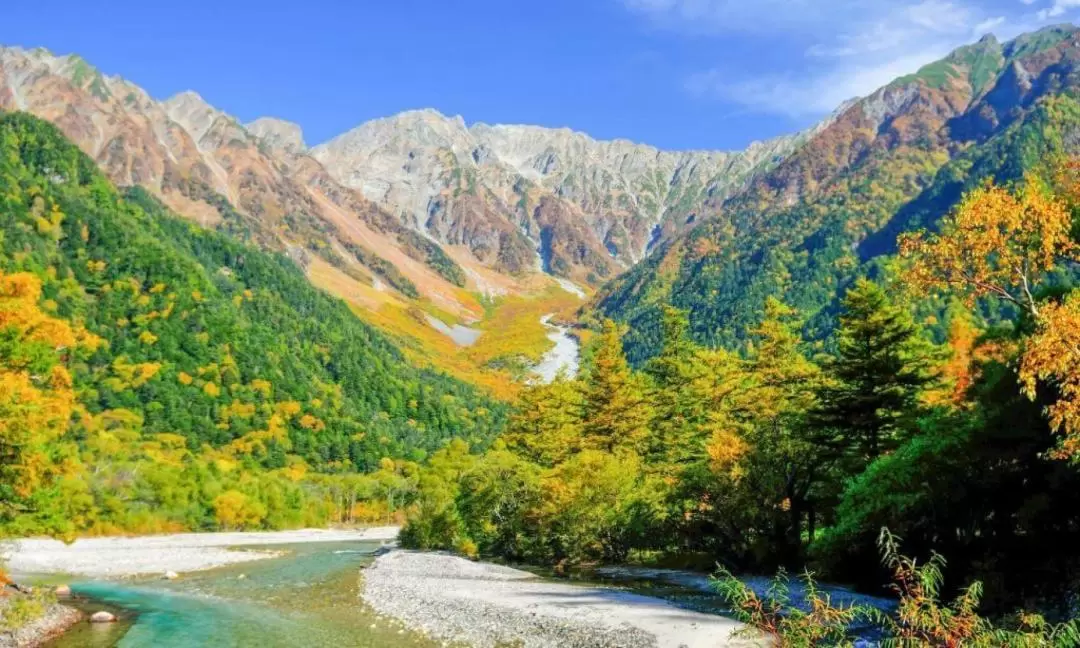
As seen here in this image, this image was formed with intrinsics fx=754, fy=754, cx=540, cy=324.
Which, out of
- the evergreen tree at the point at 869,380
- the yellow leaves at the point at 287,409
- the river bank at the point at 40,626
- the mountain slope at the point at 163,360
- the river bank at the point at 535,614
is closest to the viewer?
the river bank at the point at 535,614

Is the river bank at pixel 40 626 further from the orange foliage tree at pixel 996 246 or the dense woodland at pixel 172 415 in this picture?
the dense woodland at pixel 172 415

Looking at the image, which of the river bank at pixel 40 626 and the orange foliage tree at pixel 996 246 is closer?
the orange foliage tree at pixel 996 246

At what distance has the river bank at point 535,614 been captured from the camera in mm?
27969

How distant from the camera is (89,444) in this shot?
130500mm

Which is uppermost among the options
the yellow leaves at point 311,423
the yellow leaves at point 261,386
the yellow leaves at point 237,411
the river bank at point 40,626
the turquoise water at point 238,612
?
the yellow leaves at point 261,386

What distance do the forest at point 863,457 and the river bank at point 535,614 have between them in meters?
6.59

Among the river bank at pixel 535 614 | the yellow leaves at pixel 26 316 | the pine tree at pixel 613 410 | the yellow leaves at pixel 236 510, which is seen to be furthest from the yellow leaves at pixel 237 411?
the yellow leaves at pixel 26 316

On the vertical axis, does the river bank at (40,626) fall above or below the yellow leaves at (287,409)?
below

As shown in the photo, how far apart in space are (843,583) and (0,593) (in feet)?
132

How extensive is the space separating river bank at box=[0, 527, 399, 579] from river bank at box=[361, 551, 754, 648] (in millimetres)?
24127

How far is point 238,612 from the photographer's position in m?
40.8

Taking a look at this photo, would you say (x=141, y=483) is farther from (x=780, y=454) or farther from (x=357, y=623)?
(x=780, y=454)

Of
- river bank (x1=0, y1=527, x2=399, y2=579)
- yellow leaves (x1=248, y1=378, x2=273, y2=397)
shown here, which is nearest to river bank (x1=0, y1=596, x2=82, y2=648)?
river bank (x1=0, y1=527, x2=399, y2=579)

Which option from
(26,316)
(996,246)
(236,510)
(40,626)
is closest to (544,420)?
(40,626)
